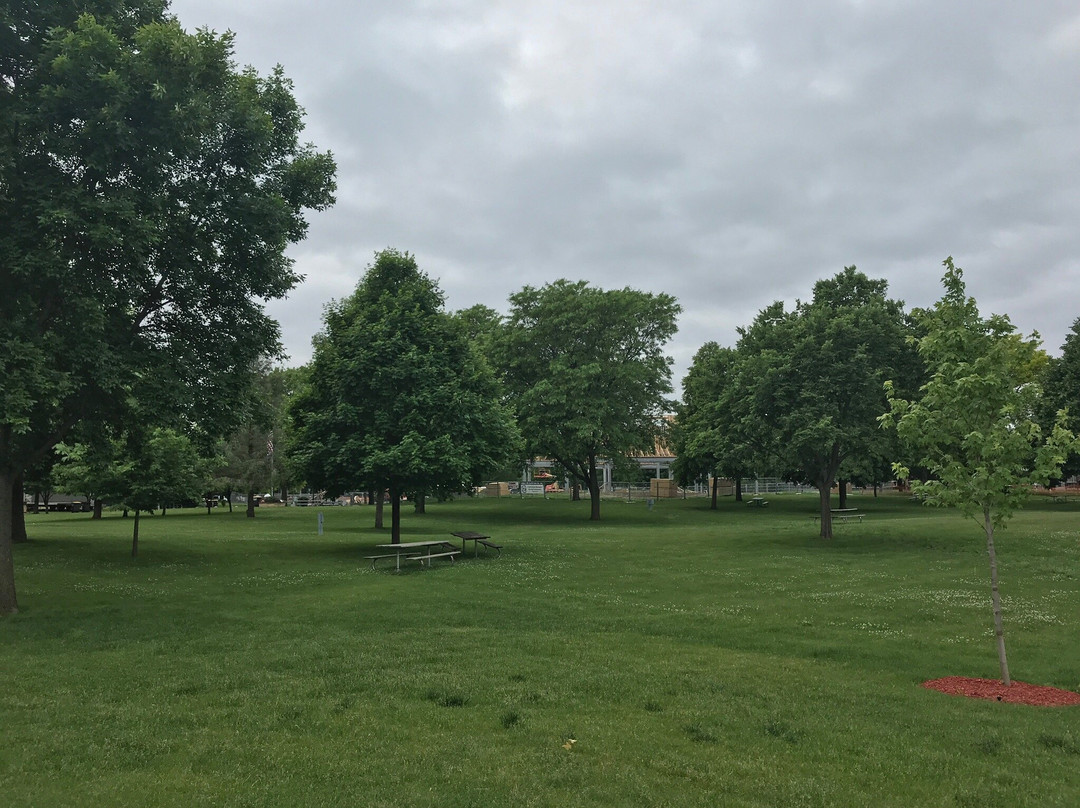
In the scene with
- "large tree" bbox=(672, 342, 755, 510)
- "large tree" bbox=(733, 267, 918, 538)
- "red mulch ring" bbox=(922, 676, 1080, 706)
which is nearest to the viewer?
"red mulch ring" bbox=(922, 676, 1080, 706)

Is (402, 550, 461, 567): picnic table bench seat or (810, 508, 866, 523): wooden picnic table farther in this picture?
(810, 508, 866, 523): wooden picnic table

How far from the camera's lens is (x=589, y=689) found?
9.07 metres

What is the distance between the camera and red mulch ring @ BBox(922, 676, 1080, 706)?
9.05 meters

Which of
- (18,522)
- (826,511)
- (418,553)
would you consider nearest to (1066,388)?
(826,511)

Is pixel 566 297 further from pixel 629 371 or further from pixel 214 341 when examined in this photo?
pixel 214 341

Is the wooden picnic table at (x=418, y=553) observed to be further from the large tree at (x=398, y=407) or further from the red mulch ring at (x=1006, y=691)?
the red mulch ring at (x=1006, y=691)

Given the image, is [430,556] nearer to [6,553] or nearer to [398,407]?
[398,407]

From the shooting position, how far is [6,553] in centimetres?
1531

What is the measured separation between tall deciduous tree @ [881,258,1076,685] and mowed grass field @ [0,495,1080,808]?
2553 mm

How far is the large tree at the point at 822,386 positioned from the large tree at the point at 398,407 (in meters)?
10.9

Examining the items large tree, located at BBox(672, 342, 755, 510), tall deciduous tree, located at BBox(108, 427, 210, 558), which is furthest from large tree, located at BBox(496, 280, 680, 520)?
tall deciduous tree, located at BBox(108, 427, 210, 558)

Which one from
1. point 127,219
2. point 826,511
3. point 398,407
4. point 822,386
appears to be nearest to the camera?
point 127,219

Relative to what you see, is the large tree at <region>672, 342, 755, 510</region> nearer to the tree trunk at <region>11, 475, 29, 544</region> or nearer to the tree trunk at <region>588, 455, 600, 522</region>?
the tree trunk at <region>588, 455, 600, 522</region>

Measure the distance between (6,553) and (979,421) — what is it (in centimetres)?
1841
